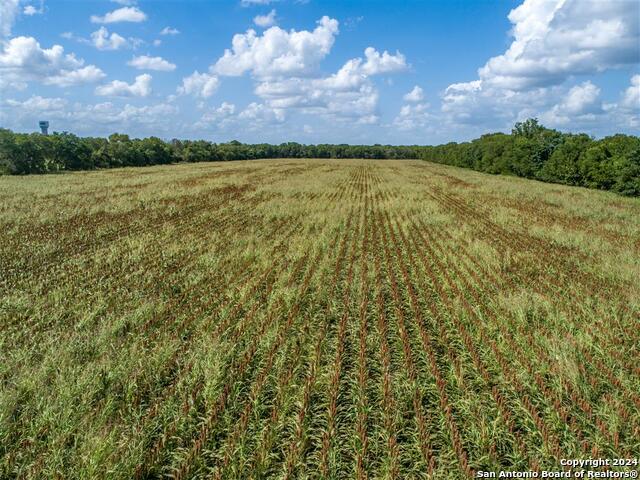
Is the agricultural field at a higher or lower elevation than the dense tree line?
lower

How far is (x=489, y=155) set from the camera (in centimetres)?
6325

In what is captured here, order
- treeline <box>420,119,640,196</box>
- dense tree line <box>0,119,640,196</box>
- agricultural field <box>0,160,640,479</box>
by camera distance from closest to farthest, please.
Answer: agricultural field <box>0,160,640,479</box>, treeline <box>420,119,640,196</box>, dense tree line <box>0,119,640,196</box>

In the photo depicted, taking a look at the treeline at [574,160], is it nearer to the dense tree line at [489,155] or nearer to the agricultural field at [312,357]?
the dense tree line at [489,155]

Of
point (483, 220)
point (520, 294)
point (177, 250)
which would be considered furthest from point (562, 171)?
point (177, 250)

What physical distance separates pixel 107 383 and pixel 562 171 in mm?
48643

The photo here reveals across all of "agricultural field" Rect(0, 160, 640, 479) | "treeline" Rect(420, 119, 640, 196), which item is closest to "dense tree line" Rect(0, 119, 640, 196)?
"treeline" Rect(420, 119, 640, 196)

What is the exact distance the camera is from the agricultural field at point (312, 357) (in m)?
4.16

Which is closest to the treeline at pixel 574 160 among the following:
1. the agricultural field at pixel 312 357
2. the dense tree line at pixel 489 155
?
the dense tree line at pixel 489 155

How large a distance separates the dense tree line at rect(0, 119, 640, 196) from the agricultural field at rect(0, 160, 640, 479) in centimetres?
2581

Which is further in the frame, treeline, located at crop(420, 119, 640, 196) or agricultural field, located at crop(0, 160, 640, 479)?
treeline, located at crop(420, 119, 640, 196)

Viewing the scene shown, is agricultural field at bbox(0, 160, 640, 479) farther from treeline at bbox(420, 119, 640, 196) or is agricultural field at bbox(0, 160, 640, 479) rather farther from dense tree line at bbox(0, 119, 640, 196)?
dense tree line at bbox(0, 119, 640, 196)

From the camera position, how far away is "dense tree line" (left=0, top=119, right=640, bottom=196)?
108ft

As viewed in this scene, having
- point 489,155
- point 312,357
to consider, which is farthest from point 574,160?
point 312,357

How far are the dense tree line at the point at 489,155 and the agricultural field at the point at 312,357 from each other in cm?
2581
